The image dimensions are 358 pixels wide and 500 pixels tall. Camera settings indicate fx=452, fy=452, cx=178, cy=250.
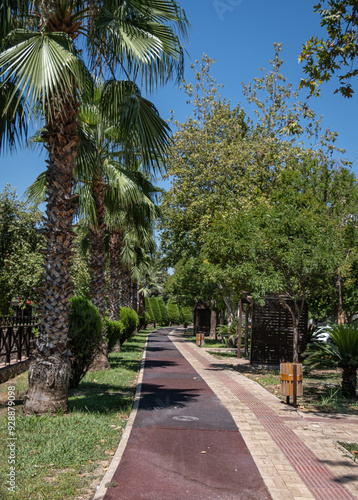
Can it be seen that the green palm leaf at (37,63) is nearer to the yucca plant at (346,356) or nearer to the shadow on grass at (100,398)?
the shadow on grass at (100,398)

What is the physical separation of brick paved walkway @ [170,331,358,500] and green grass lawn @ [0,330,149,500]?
197cm

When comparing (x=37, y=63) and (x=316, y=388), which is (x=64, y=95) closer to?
(x=37, y=63)

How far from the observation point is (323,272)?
13.7 metres

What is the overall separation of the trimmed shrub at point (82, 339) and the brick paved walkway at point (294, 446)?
318cm

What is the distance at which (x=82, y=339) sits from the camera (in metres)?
10.6

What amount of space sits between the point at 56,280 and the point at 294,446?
4.62 m

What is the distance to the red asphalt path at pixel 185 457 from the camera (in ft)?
15.1

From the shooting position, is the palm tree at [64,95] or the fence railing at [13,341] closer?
the palm tree at [64,95]

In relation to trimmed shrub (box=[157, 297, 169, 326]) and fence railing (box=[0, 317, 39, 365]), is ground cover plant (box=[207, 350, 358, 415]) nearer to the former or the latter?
fence railing (box=[0, 317, 39, 365])

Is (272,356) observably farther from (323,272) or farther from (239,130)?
(239,130)

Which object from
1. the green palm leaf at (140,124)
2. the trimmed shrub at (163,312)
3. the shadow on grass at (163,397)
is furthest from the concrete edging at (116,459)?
the trimmed shrub at (163,312)

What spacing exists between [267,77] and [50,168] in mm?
17093

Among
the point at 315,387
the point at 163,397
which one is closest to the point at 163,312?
the point at 315,387

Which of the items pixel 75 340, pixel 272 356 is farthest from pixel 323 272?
pixel 75 340
